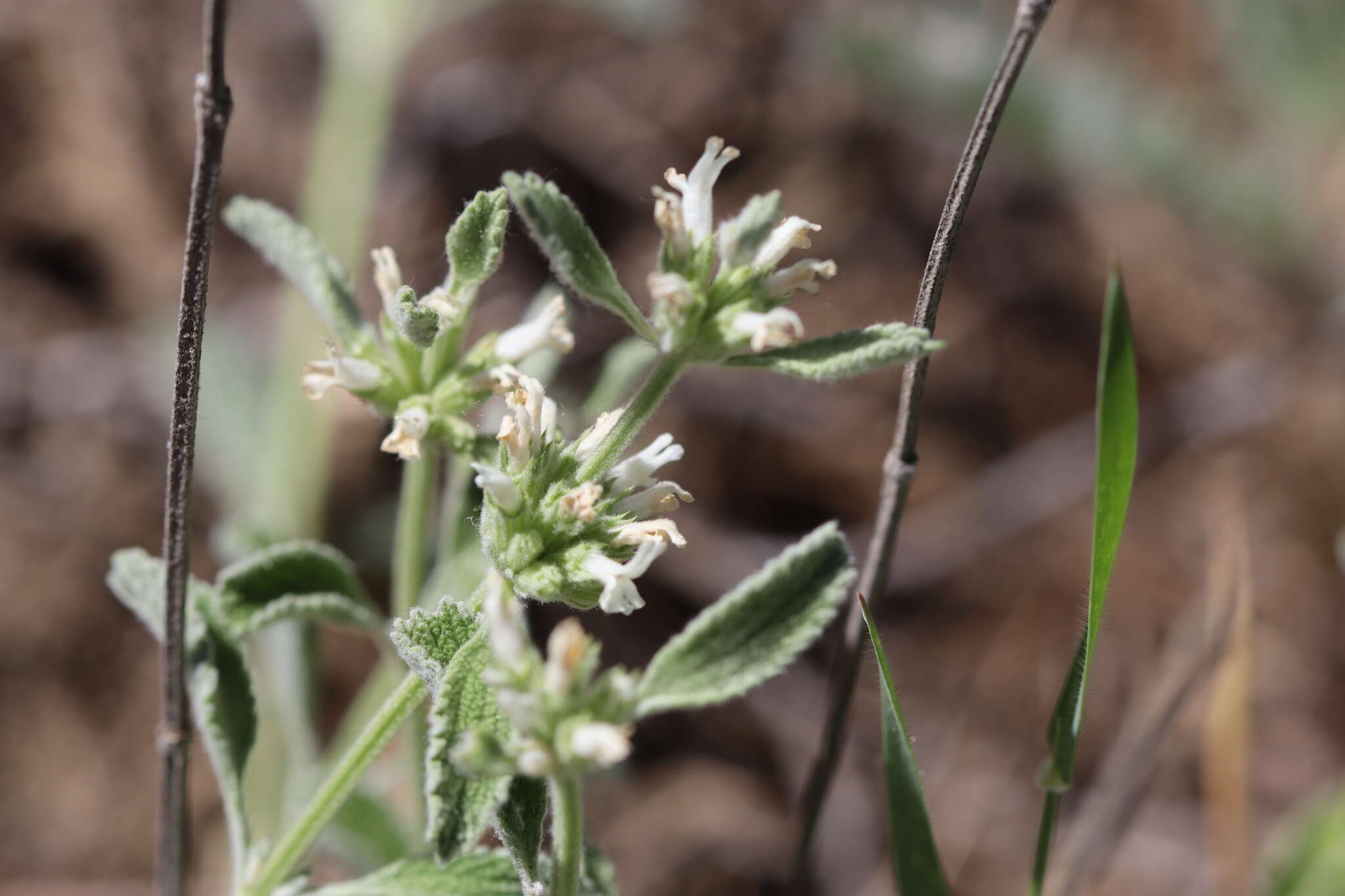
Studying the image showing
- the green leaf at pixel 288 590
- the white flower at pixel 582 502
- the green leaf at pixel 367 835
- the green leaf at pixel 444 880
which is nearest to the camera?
the white flower at pixel 582 502

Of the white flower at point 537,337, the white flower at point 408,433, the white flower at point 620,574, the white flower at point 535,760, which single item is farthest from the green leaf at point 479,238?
the white flower at point 535,760

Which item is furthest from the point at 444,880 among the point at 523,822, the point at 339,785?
the point at 523,822

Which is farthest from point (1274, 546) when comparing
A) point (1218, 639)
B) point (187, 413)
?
point (187, 413)

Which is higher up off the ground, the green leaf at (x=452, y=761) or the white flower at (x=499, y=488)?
the white flower at (x=499, y=488)

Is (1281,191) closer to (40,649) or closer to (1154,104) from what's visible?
(1154,104)

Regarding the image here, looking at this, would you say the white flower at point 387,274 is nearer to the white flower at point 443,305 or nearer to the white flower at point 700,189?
the white flower at point 443,305

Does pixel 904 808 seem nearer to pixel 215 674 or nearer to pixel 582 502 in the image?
pixel 582 502
